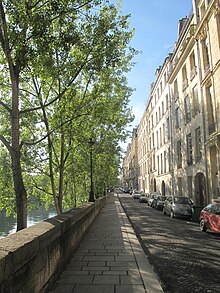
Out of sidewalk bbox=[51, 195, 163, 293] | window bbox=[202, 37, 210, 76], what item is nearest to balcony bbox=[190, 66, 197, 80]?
window bbox=[202, 37, 210, 76]

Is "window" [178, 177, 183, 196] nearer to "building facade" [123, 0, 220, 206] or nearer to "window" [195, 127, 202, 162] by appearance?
"building facade" [123, 0, 220, 206]

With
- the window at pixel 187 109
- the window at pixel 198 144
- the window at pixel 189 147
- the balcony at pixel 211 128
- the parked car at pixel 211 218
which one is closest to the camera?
the parked car at pixel 211 218

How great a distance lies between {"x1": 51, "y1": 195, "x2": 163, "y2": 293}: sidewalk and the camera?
14.7ft

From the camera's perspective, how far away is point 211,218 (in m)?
11.4

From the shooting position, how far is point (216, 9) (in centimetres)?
1800

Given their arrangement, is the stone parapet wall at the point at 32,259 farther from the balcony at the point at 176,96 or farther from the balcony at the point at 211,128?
the balcony at the point at 176,96

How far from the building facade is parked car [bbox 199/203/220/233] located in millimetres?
7227

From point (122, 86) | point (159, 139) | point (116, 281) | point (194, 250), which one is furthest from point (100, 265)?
point (159, 139)

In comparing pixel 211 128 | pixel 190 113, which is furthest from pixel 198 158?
pixel 190 113

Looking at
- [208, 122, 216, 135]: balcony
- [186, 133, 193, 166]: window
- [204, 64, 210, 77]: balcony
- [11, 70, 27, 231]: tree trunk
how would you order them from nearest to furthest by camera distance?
[11, 70, 27, 231]: tree trunk → [208, 122, 216, 135]: balcony → [204, 64, 210, 77]: balcony → [186, 133, 193, 166]: window

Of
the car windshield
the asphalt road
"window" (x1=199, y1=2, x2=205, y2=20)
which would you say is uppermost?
"window" (x1=199, y1=2, x2=205, y2=20)

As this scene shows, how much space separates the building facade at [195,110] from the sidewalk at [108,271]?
13.0 meters

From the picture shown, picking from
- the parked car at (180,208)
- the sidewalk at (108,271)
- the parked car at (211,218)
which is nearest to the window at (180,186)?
the parked car at (180,208)

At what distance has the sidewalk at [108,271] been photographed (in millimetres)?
4488
